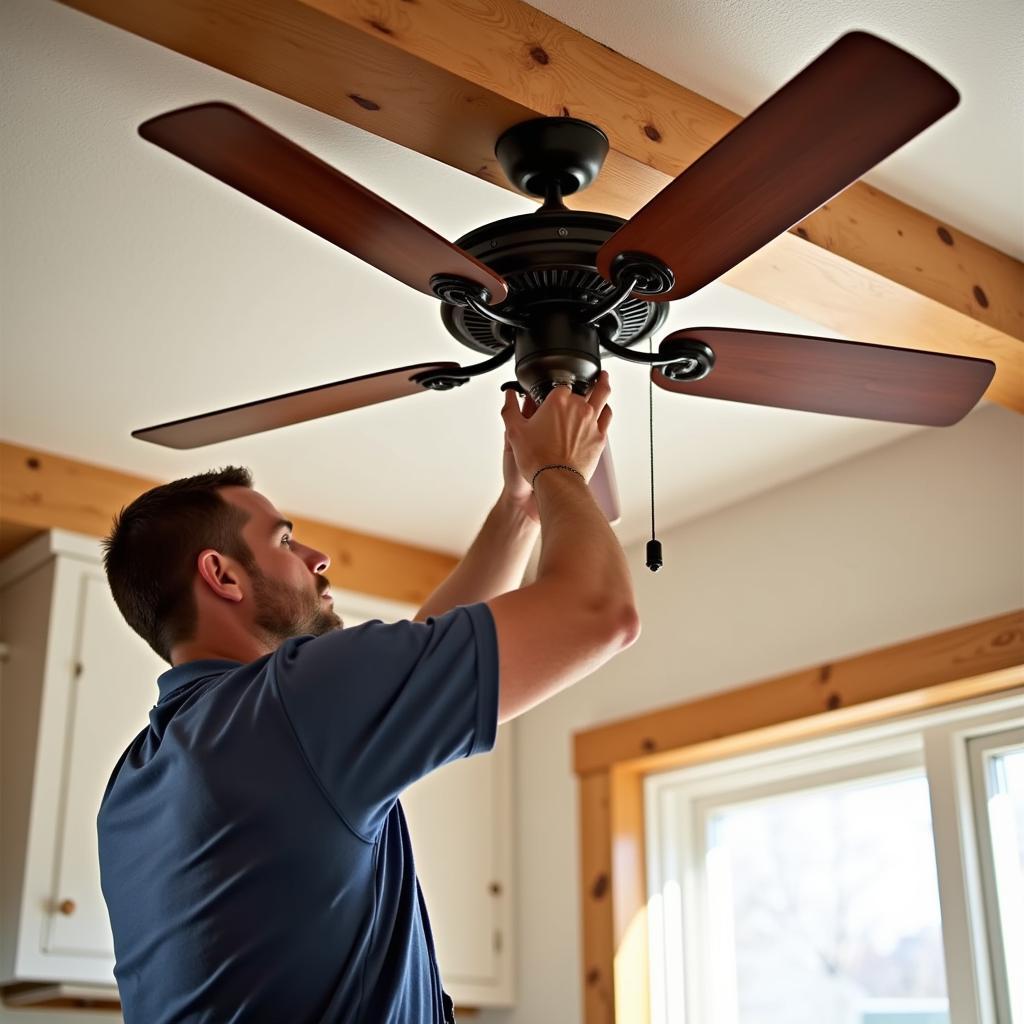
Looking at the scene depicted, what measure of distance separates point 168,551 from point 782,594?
1.79m

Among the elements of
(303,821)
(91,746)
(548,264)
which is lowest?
(303,821)

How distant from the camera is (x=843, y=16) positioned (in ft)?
5.79

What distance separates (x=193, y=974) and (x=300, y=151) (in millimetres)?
778

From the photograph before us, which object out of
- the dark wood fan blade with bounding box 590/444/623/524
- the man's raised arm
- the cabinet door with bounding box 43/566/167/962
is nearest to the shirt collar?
the man's raised arm

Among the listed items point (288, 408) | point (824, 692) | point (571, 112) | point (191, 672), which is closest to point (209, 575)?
point (191, 672)

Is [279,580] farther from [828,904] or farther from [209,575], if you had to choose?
[828,904]

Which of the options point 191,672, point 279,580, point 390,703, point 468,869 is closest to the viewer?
point 390,703

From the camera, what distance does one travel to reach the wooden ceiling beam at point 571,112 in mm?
1511

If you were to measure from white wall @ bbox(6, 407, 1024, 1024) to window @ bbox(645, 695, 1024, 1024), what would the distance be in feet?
0.70

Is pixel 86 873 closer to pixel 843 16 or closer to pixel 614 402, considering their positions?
pixel 614 402

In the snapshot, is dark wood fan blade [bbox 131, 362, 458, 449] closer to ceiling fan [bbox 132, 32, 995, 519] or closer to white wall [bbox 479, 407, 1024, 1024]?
ceiling fan [bbox 132, 32, 995, 519]

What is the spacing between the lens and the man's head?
1.54 meters

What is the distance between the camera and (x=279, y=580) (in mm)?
1583

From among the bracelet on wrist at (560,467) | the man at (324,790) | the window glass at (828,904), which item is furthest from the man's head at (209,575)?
the window glass at (828,904)
